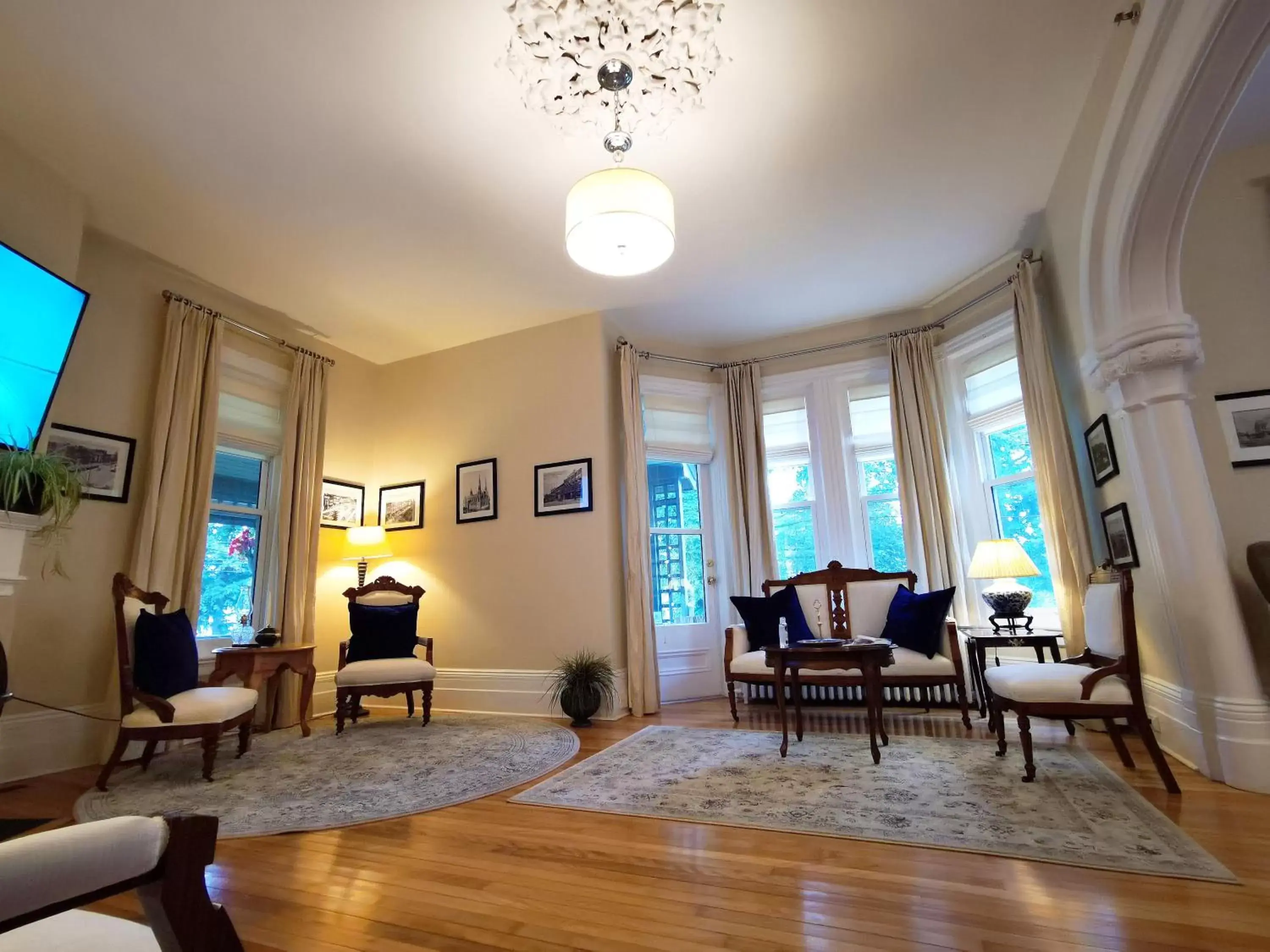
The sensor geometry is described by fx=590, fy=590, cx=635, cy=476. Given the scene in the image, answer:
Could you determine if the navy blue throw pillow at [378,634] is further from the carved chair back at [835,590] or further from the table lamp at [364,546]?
the carved chair back at [835,590]

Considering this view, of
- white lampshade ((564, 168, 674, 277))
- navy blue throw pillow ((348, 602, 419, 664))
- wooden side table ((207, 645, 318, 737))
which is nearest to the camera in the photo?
white lampshade ((564, 168, 674, 277))

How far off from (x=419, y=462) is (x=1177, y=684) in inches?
218

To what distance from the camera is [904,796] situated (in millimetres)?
2502

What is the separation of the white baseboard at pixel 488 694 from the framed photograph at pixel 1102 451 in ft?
11.3

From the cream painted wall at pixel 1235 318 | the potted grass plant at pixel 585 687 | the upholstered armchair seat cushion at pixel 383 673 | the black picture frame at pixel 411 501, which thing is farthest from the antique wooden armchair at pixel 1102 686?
the black picture frame at pixel 411 501

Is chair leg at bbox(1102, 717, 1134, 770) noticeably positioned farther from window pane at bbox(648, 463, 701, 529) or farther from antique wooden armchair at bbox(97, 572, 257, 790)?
antique wooden armchair at bbox(97, 572, 257, 790)

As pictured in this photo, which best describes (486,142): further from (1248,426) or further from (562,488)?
(1248,426)

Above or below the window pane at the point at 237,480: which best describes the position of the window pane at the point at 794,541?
below

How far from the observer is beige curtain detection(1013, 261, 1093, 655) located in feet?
12.0

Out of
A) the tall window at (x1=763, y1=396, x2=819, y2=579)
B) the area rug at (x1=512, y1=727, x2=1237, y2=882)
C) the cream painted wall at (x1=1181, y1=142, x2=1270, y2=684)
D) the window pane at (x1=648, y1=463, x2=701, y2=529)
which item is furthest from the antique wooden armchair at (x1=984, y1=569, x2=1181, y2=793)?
the window pane at (x1=648, y1=463, x2=701, y2=529)

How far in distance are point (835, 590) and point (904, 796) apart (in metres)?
2.11

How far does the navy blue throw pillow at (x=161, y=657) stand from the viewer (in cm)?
313

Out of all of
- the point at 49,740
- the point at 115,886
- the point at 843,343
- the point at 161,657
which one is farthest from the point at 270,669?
the point at 843,343

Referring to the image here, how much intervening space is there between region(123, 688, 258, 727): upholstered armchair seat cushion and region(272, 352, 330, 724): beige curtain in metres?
1.15
